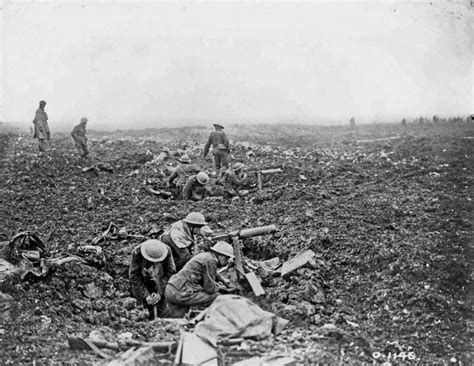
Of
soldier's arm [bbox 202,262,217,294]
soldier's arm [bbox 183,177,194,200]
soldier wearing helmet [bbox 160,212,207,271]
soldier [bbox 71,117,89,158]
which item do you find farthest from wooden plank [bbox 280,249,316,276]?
soldier [bbox 71,117,89,158]

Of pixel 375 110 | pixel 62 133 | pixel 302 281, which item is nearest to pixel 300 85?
pixel 375 110

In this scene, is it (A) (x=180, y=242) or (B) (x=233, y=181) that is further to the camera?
(B) (x=233, y=181)

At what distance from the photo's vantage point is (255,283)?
19.3 ft

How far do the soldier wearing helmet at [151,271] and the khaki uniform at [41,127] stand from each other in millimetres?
7518

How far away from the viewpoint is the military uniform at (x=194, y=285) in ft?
17.8

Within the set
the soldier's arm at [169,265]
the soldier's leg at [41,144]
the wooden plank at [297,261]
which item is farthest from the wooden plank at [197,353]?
the soldier's leg at [41,144]

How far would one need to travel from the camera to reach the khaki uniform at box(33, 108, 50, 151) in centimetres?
1189

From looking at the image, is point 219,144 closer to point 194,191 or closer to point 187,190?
point 194,191

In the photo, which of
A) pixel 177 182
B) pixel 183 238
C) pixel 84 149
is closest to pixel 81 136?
pixel 84 149

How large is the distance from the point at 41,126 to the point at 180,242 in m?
7.72

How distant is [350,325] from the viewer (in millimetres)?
4840

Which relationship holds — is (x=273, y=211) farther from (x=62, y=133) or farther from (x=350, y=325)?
(x=62, y=133)

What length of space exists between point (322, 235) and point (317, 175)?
11.8ft

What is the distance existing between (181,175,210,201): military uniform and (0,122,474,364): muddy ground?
1.49 ft
